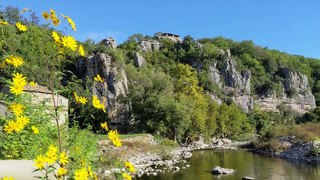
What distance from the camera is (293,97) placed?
9706cm

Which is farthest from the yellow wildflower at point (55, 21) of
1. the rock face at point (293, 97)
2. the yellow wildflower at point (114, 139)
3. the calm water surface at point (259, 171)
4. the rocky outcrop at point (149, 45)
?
the rock face at point (293, 97)

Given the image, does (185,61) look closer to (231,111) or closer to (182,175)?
(231,111)

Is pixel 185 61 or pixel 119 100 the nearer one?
pixel 119 100

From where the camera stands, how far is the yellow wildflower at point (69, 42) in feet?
10.6

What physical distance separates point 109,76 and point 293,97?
188 ft

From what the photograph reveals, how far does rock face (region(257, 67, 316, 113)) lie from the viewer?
9219cm

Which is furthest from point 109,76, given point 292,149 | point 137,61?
point 292,149

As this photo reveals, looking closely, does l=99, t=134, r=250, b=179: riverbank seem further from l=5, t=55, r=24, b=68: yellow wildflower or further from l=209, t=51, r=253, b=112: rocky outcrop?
l=209, t=51, r=253, b=112: rocky outcrop

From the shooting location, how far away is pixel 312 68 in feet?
390

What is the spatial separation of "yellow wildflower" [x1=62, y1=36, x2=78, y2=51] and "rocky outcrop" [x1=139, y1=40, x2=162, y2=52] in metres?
87.9

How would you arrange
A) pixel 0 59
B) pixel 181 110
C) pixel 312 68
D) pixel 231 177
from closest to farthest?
pixel 0 59 < pixel 231 177 < pixel 181 110 < pixel 312 68

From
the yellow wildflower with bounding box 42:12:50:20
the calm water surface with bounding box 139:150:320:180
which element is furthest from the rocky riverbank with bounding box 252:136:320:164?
the yellow wildflower with bounding box 42:12:50:20

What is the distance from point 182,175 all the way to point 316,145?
16062 millimetres

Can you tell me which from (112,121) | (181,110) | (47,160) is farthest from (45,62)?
(112,121)
